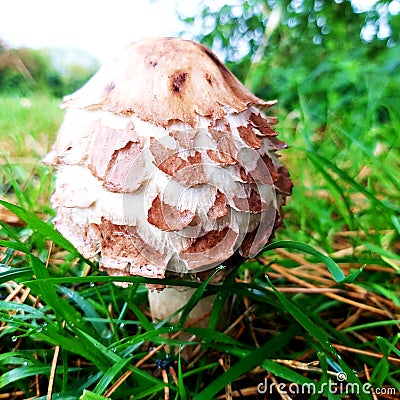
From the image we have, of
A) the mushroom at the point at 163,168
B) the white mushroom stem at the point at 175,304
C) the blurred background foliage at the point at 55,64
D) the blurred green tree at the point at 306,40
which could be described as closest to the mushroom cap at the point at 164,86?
the mushroom at the point at 163,168

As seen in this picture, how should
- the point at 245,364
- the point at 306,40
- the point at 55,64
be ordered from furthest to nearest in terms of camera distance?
the point at 55,64 → the point at 306,40 → the point at 245,364

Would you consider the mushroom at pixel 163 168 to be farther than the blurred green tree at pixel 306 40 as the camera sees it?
No

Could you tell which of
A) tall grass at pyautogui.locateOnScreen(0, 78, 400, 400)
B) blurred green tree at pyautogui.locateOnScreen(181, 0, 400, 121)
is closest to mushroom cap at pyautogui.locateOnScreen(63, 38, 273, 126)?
tall grass at pyautogui.locateOnScreen(0, 78, 400, 400)

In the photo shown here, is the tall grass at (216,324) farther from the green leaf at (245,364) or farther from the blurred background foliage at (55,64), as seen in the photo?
the blurred background foliage at (55,64)

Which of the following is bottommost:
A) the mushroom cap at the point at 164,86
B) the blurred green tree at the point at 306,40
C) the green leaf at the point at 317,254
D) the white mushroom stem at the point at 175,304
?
the white mushroom stem at the point at 175,304

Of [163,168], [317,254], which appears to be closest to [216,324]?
[317,254]

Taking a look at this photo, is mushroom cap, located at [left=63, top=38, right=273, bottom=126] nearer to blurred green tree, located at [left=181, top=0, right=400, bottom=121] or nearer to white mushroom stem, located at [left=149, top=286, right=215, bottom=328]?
white mushroom stem, located at [left=149, top=286, right=215, bottom=328]

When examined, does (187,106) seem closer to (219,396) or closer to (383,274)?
(219,396)

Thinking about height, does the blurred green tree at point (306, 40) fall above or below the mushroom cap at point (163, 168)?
above

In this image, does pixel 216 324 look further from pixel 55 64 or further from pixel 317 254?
pixel 55 64
